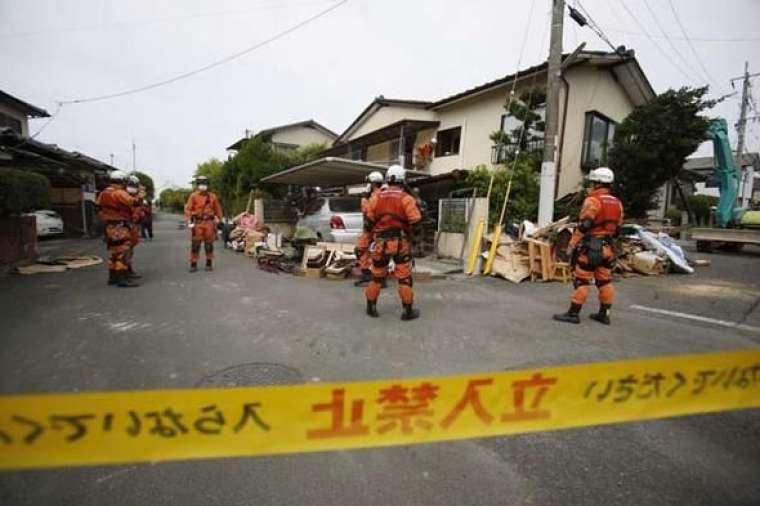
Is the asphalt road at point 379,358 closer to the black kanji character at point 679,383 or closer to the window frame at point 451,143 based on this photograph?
the black kanji character at point 679,383

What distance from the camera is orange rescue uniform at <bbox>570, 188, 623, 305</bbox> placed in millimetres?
4531

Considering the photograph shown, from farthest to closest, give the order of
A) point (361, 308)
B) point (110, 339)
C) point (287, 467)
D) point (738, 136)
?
point (738, 136) < point (361, 308) < point (110, 339) < point (287, 467)

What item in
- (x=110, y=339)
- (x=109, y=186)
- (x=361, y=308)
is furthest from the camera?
(x=109, y=186)

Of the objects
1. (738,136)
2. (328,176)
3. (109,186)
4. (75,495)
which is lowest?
(75,495)

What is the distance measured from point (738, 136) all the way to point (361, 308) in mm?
25230

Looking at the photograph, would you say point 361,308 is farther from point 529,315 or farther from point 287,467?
point 287,467

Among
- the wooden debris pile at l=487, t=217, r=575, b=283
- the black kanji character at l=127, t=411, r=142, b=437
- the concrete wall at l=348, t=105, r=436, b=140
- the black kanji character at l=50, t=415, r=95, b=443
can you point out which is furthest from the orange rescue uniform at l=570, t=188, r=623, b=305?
the concrete wall at l=348, t=105, r=436, b=140

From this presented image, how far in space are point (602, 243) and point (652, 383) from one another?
337 centimetres

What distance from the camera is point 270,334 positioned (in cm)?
420

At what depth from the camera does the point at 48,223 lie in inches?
568

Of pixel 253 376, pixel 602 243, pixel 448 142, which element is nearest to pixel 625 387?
pixel 253 376

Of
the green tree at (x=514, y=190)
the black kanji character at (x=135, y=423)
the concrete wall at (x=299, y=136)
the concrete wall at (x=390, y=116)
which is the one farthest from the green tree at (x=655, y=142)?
the concrete wall at (x=299, y=136)

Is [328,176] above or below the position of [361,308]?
above

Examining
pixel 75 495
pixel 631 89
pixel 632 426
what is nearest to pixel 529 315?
pixel 632 426
